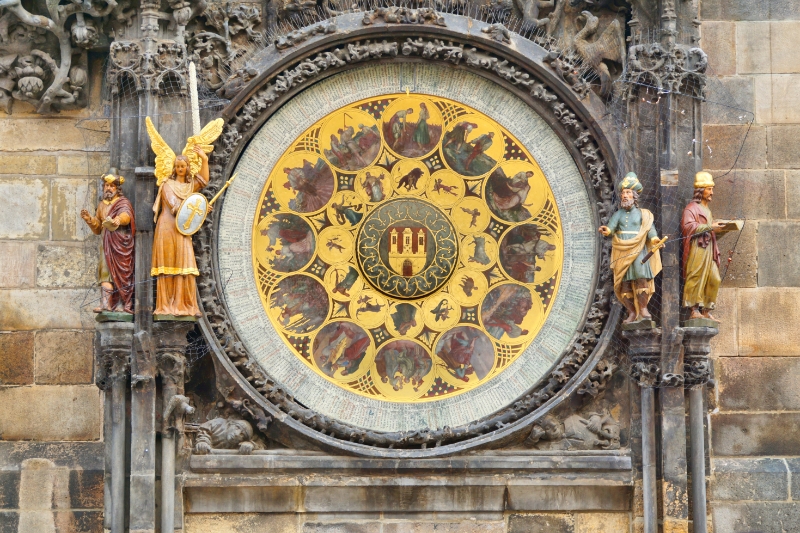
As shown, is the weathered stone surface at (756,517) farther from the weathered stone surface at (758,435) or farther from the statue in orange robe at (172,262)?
the statue in orange robe at (172,262)

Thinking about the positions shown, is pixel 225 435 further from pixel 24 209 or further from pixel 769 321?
pixel 769 321

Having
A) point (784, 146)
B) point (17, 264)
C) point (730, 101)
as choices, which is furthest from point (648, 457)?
point (17, 264)

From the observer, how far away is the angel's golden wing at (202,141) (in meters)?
11.7

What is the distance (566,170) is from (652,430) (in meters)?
1.86

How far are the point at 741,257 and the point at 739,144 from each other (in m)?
0.79

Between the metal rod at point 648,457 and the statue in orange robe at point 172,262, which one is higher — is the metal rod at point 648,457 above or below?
below

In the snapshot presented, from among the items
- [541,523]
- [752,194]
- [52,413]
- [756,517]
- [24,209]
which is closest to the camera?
[541,523]

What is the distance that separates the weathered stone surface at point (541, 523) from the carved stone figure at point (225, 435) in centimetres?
182

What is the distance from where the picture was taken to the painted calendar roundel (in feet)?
39.7

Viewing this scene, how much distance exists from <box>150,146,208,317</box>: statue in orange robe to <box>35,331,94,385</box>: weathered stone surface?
2.79ft

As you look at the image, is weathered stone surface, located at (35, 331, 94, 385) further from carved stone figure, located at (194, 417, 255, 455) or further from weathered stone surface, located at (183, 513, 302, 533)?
weathered stone surface, located at (183, 513, 302, 533)

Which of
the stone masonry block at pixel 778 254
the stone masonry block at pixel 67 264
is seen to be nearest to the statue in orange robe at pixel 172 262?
the stone masonry block at pixel 67 264

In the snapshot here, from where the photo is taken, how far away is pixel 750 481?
12102mm

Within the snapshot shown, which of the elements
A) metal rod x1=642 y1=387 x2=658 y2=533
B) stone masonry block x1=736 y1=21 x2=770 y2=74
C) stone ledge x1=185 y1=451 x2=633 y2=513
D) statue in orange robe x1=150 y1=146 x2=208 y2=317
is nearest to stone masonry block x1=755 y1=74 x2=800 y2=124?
stone masonry block x1=736 y1=21 x2=770 y2=74
